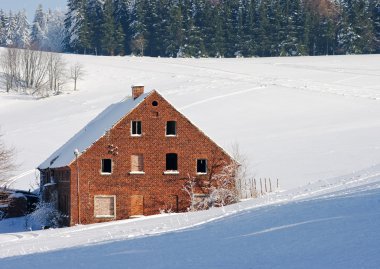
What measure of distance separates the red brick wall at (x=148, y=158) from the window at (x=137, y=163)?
8.4 inches

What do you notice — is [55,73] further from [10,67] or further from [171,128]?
[171,128]

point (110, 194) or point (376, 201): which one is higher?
point (376, 201)

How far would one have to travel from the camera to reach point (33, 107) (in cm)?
9075

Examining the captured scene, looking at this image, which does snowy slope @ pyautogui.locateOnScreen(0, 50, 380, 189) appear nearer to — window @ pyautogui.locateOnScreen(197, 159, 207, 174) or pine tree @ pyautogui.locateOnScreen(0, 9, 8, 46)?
window @ pyautogui.locateOnScreen(197, 159, 207, 174)

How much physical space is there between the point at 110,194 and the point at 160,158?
10.8 feet

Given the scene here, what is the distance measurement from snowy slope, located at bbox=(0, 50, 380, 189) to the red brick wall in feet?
20.4

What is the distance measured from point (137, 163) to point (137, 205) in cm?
227

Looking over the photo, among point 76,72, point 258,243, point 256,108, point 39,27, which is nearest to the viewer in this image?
point 258,243

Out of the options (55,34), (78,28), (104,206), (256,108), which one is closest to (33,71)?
(78,28)

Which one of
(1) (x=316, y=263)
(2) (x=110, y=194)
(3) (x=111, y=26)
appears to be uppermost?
(3) (x=111, y=26)

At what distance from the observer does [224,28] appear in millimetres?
127062

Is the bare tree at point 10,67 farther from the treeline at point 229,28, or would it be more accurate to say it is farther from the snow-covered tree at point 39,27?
the snow-covered tree at point 39,27

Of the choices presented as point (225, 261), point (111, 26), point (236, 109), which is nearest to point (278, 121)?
point (236, 109)

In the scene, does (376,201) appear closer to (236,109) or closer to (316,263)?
(316,263)
